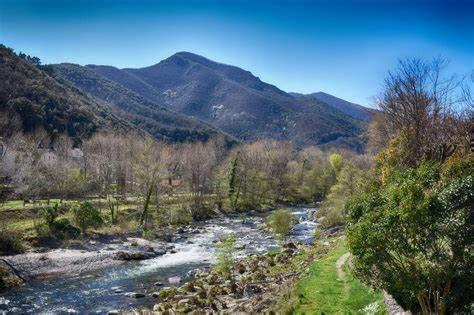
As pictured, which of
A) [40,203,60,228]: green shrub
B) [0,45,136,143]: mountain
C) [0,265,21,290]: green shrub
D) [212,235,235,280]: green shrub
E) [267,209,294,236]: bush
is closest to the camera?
[0,265,21,290]: green shrub

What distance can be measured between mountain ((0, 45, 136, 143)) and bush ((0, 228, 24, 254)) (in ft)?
199

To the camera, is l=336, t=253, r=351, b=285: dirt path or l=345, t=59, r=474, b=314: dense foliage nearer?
l=345, t=59, r=474, b=314: dense foliage

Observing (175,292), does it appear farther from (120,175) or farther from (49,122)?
(49,122)

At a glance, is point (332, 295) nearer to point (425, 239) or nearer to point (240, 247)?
point (425, 239)

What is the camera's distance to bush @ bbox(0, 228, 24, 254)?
119 ft

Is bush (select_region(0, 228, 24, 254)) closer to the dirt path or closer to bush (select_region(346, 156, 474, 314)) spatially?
the dirt path

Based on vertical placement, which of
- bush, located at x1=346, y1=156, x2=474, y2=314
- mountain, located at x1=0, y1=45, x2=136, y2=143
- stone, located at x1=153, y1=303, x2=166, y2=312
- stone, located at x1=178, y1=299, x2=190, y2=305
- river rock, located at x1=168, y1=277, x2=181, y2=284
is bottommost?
river rock, located at x1=168, y1=277, x2=181, y2=284

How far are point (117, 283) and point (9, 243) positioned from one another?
492 inches

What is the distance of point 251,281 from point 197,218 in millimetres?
40723

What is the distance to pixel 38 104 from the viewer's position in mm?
118250

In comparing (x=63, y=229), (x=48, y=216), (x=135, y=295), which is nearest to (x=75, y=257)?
(x=63, y=229)

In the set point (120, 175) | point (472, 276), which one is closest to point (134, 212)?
point (120, 175)

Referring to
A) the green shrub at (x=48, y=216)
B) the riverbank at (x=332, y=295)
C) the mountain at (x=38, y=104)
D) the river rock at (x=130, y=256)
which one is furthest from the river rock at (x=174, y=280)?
the mountain at (x=38, y=104)

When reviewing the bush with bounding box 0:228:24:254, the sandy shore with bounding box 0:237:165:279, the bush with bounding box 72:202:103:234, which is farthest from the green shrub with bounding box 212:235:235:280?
the bush with bounding box 72:202:103:234
